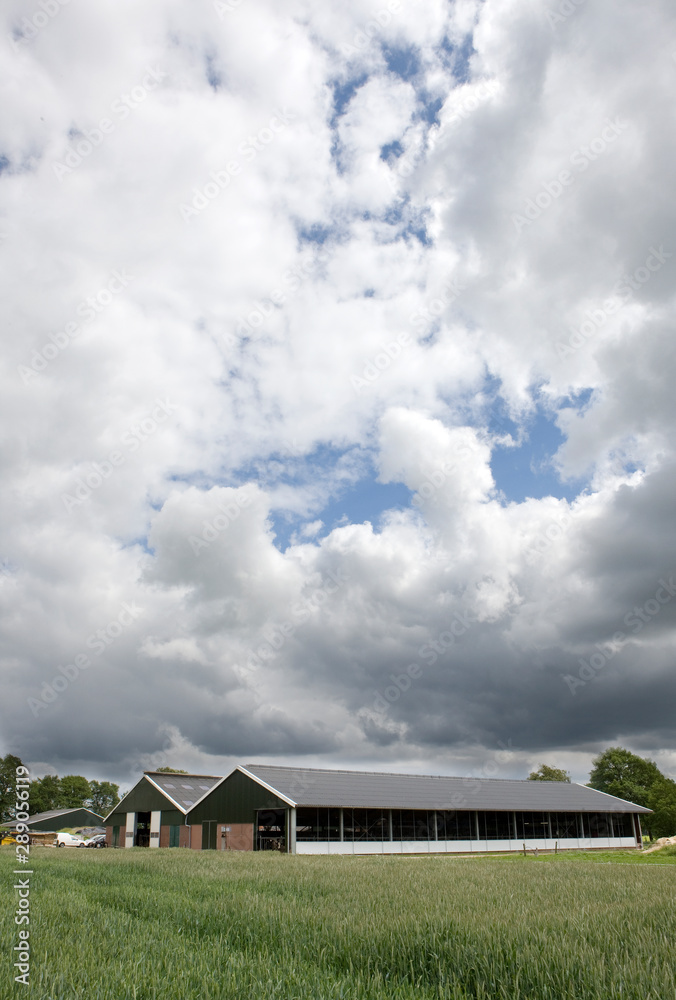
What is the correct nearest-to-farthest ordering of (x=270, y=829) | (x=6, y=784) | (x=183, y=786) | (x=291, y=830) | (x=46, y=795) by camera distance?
1. (x=291, y=830)
2. (x=270, y=829)
3. (x=183, y=786)
4. (x=6, y=784)
5. (x=46, y=795)

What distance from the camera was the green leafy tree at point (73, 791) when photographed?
429ft

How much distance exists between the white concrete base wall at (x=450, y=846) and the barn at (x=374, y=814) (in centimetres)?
7

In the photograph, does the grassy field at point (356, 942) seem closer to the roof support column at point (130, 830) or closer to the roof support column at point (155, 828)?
the roof support column at point (155, 828)

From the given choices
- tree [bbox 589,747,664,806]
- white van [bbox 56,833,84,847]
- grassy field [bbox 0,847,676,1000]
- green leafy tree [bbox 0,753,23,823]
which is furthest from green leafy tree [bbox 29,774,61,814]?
grassy field [bbox 0,847,676,1000]

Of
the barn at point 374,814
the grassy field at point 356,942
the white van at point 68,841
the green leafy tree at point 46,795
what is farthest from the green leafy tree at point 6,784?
the grassy field at point 356,942

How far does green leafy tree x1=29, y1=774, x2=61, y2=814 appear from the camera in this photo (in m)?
128

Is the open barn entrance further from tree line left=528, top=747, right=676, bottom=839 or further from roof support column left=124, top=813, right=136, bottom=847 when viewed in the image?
tree line left=528, top=747, right=676, bottom=839

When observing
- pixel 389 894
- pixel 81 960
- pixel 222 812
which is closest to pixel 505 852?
pixel 222 812

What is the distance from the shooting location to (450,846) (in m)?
49.5

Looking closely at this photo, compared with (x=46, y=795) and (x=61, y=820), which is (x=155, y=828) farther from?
(x=46, y=795)

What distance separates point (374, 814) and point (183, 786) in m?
19.8

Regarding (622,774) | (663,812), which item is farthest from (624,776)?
(663,812)

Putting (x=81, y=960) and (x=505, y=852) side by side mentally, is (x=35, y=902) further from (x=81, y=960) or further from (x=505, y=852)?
(x=505, y=852)

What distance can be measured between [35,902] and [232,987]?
8.46 metres
